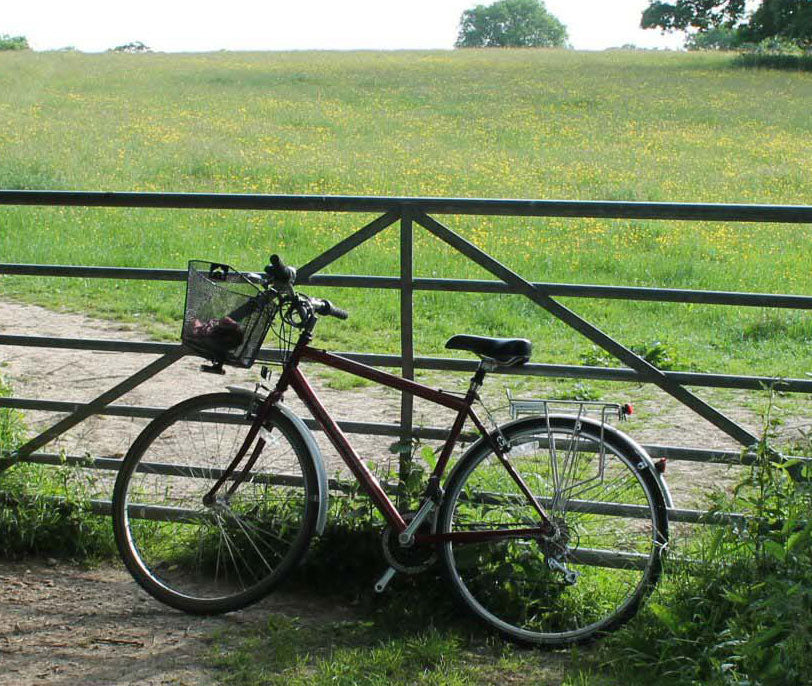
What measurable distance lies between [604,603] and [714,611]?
1.92ft

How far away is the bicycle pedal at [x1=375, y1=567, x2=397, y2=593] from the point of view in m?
4.10

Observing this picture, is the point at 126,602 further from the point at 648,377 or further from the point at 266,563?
the point at 648,377

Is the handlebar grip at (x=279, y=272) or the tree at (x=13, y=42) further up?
the tree at (x=13, y=42)

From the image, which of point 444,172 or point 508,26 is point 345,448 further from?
point 508,26

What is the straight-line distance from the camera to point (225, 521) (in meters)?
4.51

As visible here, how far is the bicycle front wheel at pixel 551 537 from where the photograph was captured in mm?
4027

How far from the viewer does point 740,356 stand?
31.1ft

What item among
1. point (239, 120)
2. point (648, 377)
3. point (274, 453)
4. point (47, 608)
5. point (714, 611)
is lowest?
point (47, 608)

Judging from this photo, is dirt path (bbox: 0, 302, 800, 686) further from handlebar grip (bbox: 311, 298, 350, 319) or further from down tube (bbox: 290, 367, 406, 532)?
handlebar grip (bbox: 311, 298, 350, 319)

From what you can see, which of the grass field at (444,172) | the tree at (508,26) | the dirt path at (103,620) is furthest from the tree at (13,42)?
the dirt path at (103,620)

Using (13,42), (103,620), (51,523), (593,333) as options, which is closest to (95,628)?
(103,620)

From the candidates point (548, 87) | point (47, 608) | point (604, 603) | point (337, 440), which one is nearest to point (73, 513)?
point (47, 608)

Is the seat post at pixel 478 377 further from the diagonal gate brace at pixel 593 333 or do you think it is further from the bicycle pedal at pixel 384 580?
the bicycle pedal at pixel 384 580

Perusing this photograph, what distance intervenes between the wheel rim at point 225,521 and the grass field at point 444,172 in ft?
16.1
